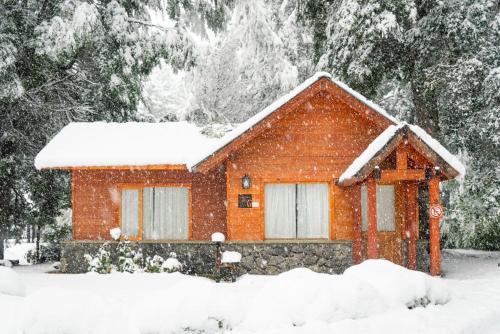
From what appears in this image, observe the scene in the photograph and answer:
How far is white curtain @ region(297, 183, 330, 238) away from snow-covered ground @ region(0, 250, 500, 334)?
396 centimetres

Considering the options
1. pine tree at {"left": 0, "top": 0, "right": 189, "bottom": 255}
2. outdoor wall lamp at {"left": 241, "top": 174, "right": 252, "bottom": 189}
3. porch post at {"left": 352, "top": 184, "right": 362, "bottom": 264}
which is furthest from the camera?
pine tree at {"left": 0, "top": 0, "right": 189, "bottom": 255}

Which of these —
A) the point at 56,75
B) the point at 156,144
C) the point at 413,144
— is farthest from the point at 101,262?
the point at 56,75

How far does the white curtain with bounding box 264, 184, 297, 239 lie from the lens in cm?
1456

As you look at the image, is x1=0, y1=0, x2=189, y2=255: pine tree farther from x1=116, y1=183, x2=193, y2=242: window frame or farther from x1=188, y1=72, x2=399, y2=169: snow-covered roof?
x1=188, y1=72, x2=399, y2=169: snow-covered roof

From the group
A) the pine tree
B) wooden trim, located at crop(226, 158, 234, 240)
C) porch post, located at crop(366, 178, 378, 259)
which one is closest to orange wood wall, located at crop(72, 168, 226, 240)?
wooden trim, located at crop(226, 158, 234, 240)

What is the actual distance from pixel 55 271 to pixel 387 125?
31.9 feet

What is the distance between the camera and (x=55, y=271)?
51.4 feet

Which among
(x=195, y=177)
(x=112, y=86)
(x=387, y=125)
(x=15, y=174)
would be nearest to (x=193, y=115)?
(x=112, y=86)

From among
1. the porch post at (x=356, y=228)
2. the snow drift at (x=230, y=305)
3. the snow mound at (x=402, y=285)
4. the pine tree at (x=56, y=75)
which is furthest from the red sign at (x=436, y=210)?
the pine tree at (x=56, y=75)

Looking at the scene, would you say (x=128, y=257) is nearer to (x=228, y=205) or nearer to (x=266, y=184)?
(x=228, y=205)

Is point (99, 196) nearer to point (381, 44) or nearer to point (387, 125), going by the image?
point (387, 125)

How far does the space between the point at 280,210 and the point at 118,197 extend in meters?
4.53

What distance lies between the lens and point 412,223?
14.4 meters

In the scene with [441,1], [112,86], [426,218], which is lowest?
[426,218]
